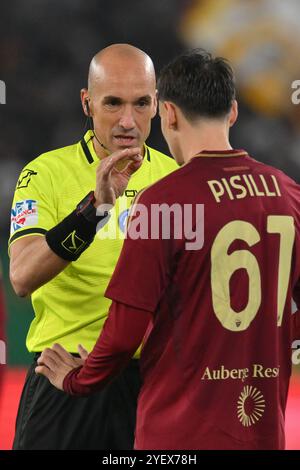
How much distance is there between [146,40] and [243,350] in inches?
215

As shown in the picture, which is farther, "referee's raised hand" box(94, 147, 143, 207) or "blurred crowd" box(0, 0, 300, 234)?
"blurred crowd" box(0, 0, 300, 234)

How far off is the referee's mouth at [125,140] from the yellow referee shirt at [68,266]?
16 centimetres

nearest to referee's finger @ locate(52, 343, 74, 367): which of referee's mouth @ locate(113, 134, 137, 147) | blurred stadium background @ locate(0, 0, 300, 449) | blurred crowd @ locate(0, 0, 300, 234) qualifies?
referee's mouth @ locate(113, 134, 137, 147)

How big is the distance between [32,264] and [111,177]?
312mm

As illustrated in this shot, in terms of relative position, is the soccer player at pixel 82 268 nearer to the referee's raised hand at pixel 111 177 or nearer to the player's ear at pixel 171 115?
the referee's raised hand at pixel 111 177

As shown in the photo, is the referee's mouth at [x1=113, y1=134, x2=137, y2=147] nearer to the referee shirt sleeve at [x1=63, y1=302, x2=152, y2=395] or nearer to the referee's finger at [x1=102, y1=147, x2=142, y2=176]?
the referee's finger at [x1=102, y1=147, x2=142, y2=176]

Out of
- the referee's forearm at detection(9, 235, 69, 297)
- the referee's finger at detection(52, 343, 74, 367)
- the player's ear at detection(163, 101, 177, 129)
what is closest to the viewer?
the player's ear at detection(163, 101, 177, 129)

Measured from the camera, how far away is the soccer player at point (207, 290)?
74.5 inches

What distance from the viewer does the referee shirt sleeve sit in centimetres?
191

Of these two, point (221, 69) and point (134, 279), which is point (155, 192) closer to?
point (134, 279)

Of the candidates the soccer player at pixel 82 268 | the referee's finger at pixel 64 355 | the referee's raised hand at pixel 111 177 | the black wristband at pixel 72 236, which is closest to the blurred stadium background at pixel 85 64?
the soccer player at pixel 82 268

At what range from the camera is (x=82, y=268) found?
262 cm

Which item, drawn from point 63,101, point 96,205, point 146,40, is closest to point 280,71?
point 146,40

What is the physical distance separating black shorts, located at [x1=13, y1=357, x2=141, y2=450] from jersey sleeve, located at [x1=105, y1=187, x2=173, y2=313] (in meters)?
0.74
